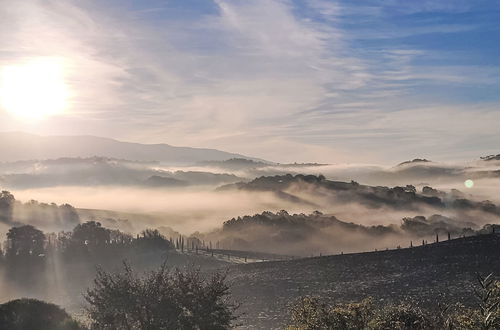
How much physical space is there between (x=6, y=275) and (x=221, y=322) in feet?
547

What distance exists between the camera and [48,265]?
184875mm

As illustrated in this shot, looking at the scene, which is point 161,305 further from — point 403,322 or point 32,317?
point 403,322

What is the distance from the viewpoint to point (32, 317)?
→ 3775 centimetres

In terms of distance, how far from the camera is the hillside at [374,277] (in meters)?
85.6

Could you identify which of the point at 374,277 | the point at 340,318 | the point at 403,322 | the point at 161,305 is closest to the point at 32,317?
the point at 161,305

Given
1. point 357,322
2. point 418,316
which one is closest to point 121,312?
point 357,322

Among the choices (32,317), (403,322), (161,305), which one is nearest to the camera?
(403,322)

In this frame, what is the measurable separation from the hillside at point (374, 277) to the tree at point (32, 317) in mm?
44879

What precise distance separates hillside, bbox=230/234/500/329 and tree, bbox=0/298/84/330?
1767 inches

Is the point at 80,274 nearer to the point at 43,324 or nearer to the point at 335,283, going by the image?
the point at 335,283

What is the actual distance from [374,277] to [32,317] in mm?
73638

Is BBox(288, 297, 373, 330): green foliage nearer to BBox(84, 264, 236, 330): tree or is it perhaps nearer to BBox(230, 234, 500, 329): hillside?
BBox(84, 264, 236, 330): tree

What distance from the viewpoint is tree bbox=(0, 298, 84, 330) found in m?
36.9

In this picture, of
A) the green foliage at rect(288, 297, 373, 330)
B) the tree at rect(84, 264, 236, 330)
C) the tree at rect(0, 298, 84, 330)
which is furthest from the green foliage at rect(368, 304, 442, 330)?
the tree at rect(0, 298, 84, 330)
